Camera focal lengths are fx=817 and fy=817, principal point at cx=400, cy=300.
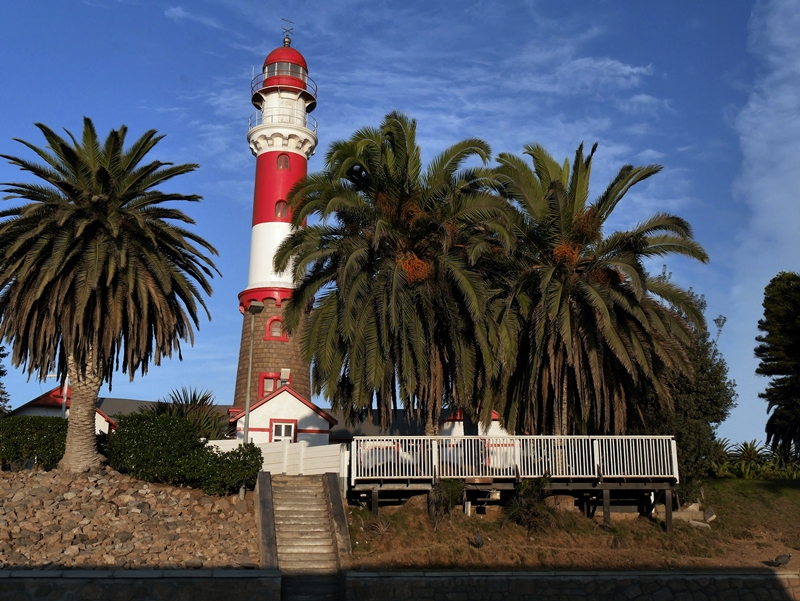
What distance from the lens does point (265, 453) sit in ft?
85.8

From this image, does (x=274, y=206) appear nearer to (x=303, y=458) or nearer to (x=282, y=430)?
(x=282, y=430)

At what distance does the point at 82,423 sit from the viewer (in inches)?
943

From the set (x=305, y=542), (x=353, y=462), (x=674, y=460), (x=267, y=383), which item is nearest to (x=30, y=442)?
(x=305, y=542)

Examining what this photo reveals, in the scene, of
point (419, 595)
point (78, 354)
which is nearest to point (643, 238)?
point (419, 595)

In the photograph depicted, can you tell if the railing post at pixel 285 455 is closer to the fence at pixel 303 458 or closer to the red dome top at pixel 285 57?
the fence at pixel 303 458

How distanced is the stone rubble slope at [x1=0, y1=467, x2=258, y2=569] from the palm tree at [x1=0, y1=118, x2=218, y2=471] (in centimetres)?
189

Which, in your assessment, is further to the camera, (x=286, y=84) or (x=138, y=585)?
(x=286, y=84)

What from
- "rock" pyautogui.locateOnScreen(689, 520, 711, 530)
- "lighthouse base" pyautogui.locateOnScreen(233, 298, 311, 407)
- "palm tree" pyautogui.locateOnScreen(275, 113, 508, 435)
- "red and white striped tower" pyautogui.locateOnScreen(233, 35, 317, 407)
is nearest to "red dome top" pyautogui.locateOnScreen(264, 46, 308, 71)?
"red and white striped tower" pyautogui.locateOnScreen(233, 35, 317, 407)

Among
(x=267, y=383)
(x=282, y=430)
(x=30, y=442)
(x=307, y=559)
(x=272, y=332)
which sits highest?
(x=272, y=332)

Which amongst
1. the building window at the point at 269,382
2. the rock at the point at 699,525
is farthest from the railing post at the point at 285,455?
the building window at the point at 269,382

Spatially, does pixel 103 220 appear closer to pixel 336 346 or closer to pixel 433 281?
pixel 336 346

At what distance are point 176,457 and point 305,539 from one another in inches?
214

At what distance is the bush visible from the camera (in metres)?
23.8

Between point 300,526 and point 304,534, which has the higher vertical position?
point 300,526
